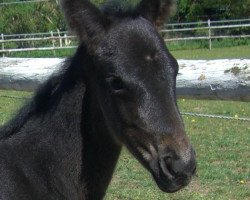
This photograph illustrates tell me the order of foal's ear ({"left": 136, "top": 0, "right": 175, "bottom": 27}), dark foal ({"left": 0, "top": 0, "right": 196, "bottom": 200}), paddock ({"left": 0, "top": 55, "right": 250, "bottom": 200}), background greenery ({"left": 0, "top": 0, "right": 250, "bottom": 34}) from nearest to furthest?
dark foal ({"left": 0, "top": 0, "right": 196, "bottom": 200})
foal's ear ({"left": 136, "top": 0, "right": 175, "bottom": 27})
paddock ({"left": 0, "top": 55, "right": 250, "bottom": 200})
background greenery ({"left": 0, "top": 0, "right": 250, "bottom": 34})

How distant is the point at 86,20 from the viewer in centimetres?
330

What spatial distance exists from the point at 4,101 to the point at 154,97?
11199 millimetres

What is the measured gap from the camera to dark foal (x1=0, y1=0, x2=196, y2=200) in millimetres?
3082

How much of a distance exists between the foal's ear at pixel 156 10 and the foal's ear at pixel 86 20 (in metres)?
0.28

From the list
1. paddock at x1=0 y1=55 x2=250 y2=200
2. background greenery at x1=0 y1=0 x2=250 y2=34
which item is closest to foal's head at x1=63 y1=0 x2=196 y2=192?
paddock at x1=0 y1=55 x2=250 y2=200

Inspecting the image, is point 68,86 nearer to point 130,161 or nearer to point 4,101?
point 130,161

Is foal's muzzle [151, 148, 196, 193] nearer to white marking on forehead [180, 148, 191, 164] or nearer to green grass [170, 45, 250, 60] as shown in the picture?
white marking on forehead [180, 148, 191, 164]

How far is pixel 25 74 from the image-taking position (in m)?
6.13

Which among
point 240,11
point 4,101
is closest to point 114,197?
point 4,101

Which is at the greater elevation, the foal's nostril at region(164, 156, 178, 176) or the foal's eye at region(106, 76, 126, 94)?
the foal's eye at region(106, 76, 126, 94)

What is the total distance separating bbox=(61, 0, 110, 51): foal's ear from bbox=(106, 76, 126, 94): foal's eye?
0.80 feet

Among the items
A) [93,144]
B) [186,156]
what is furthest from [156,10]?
[186,156]

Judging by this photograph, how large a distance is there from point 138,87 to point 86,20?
1.71ft

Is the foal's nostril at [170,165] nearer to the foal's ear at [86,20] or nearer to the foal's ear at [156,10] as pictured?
the foal's ear at [86,20]
